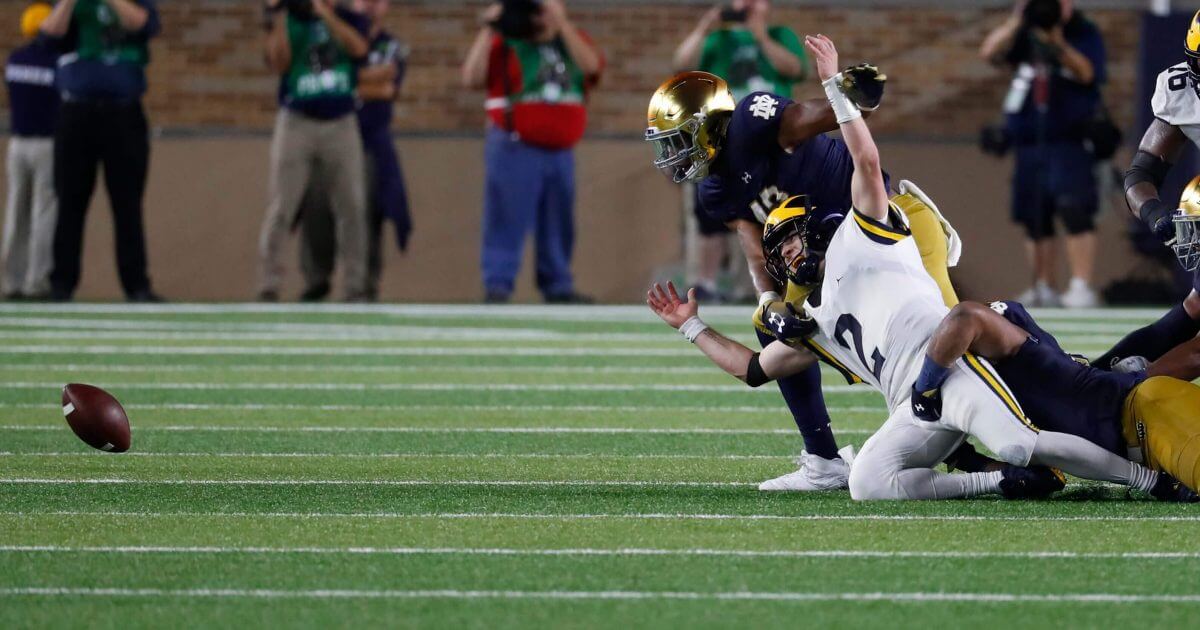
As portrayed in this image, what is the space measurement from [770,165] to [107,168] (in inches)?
299

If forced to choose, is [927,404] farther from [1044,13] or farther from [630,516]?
[1044,13]

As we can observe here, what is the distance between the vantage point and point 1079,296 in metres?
14.1

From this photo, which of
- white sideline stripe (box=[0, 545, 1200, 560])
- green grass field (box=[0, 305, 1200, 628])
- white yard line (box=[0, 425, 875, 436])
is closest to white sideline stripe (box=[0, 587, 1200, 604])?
green grass field (box=[0, 305, 1200, 628])

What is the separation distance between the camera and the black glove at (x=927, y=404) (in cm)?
541

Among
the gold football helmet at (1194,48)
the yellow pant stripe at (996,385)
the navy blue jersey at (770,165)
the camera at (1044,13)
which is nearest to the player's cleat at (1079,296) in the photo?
the camera at (1044,13)

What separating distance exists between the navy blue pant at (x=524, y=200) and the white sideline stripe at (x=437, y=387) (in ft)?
13.9

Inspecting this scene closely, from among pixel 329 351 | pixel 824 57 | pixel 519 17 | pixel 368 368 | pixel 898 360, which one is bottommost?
pixel 329 351

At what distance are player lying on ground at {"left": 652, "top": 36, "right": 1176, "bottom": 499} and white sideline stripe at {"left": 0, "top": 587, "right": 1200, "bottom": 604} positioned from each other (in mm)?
1200

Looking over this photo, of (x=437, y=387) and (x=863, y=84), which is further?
(x=437, y=387)

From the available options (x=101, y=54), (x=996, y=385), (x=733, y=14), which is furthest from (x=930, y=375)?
(x=101, y=54)

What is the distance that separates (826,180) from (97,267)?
10.6 m

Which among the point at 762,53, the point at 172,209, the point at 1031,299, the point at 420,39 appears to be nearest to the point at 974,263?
the point at 1031,299

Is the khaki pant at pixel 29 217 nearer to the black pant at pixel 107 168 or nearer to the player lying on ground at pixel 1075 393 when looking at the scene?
the black pant at pixel 107 168

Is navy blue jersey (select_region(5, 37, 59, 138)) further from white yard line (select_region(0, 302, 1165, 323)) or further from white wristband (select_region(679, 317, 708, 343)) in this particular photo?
white wristband (select_region(679, 317, 708, 343))
